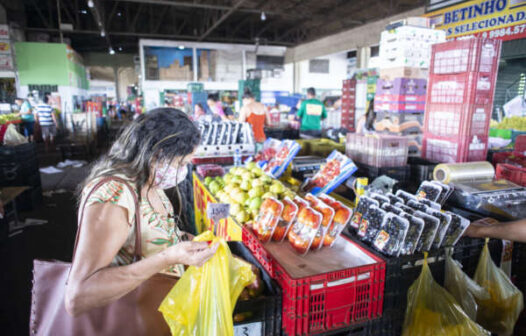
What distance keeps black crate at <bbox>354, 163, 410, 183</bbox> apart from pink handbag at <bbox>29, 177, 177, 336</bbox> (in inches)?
96.2

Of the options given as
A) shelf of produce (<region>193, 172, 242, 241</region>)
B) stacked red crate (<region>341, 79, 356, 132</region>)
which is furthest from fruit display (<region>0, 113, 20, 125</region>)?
stacked red crate (<region>341, 79, 356, 132</region>)

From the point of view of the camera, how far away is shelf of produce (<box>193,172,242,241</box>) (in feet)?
7.47

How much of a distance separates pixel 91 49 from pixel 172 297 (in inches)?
1274

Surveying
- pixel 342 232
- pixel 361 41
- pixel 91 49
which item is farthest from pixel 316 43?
pixel 91 49

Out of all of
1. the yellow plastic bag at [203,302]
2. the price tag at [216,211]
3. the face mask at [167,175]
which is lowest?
the yellow plastic bag at [203,302]

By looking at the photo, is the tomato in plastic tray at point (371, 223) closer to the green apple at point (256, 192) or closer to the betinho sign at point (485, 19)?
the green apple at point (256, 192)

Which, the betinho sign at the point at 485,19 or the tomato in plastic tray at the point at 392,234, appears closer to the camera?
the tomato in plastic tray at the point at 392,234

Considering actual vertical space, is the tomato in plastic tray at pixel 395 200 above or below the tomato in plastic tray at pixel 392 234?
above

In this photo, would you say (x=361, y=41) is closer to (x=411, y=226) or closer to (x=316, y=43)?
(x=316, y=43)

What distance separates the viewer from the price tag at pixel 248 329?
4.87 ft

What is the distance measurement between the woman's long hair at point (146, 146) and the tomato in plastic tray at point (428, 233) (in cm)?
127

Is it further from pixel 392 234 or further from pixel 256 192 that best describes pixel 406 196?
pixel 256 192

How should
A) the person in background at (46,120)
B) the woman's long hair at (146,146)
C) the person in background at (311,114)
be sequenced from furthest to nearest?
the person in background at (46,120) → the person in background at (311,114) → the woman's long hair at (146,146)

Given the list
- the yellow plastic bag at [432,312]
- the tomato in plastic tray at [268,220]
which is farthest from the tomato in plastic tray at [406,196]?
the tomato in plastic tray at [268,220]
